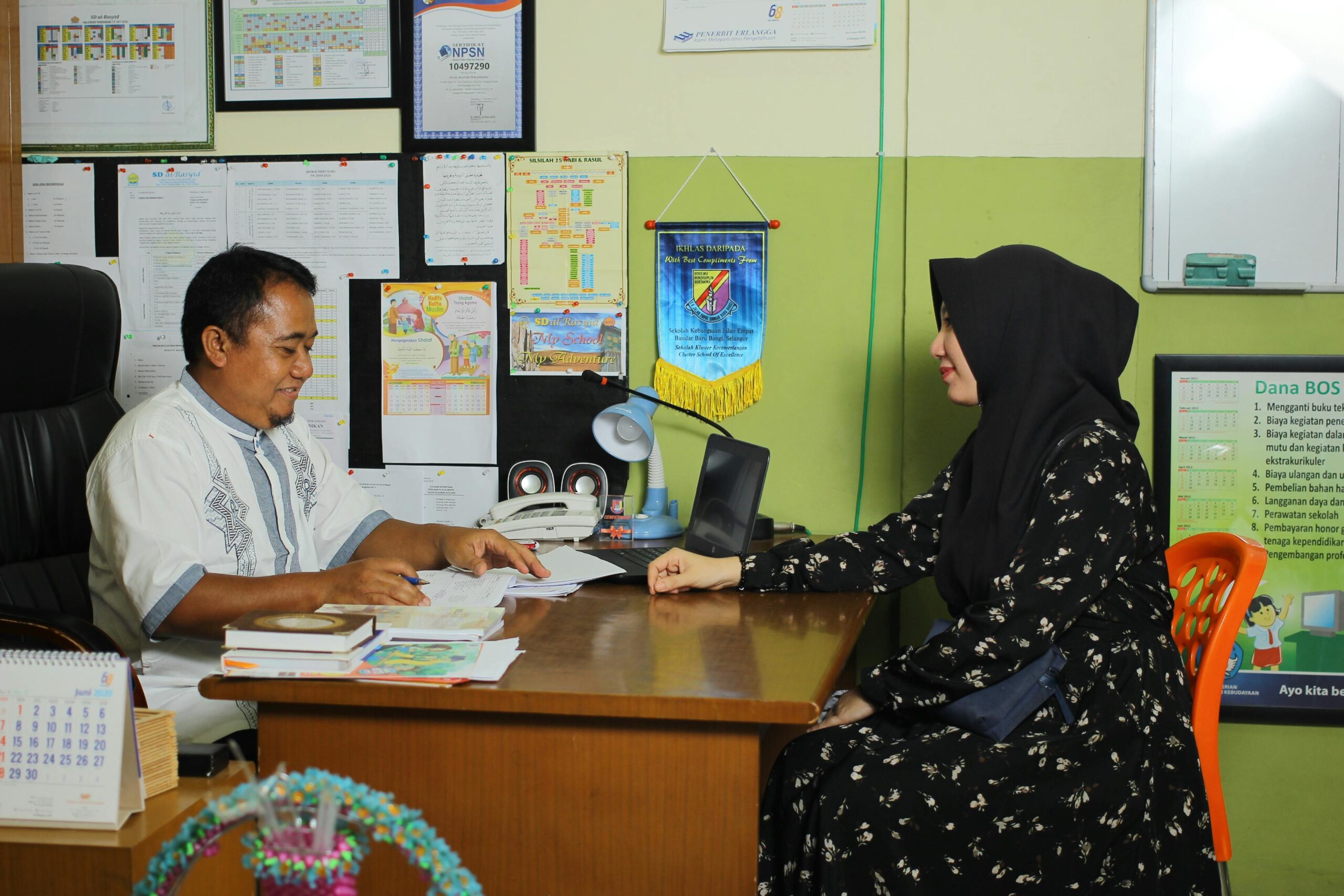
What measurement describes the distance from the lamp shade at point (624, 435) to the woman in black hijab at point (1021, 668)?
2.90 feet

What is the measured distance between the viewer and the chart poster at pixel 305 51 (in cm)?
263

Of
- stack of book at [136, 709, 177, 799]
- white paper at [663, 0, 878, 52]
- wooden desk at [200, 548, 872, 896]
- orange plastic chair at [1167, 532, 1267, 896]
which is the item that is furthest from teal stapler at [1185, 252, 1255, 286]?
stack of book at [136, 709, 177, 799]

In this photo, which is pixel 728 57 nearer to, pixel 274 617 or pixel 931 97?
pixel 931 97

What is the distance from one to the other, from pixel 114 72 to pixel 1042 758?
272 centimetres

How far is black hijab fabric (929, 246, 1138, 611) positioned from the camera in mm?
1623

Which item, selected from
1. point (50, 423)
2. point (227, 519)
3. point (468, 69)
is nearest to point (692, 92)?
point (468, 69)

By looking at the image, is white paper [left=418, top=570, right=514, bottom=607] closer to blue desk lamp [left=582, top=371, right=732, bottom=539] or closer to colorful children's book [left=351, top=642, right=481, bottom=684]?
colorful children's book [left=351, top=642, right=481, bottom=684]

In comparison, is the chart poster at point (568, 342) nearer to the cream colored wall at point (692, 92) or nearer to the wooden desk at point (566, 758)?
the cream colored wall at point (692, 92)

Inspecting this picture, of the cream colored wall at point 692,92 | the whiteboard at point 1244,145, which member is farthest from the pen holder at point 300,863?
the whiteboard at point 1244,145

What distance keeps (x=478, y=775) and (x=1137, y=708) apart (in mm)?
939

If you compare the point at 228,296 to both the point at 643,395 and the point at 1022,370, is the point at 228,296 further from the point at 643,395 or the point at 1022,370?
the point at 1022,370

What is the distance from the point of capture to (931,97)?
2441 millimetres

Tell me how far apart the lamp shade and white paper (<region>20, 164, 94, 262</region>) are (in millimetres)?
1442

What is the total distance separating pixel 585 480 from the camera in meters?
2.62
